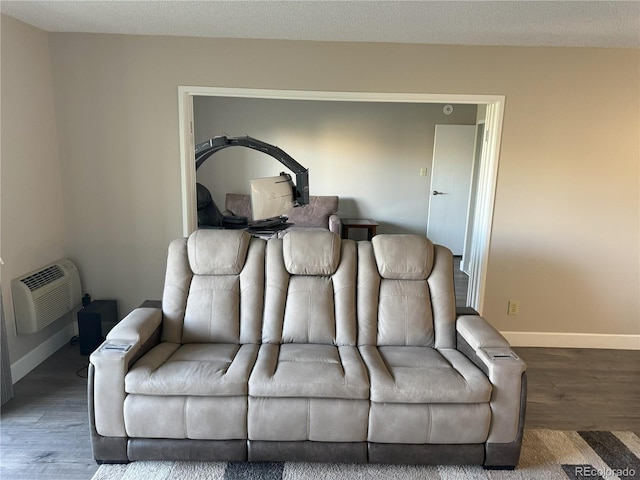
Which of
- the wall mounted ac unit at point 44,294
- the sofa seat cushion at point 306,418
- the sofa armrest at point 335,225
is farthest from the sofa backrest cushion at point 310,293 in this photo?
the sofa armrest at point 335,225

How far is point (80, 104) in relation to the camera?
2.90m

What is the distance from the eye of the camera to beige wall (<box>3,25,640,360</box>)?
2838mm

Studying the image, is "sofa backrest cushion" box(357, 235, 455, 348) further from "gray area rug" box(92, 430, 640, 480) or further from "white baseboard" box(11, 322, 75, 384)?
"white baseboard" box(11, 322, 75, 384)

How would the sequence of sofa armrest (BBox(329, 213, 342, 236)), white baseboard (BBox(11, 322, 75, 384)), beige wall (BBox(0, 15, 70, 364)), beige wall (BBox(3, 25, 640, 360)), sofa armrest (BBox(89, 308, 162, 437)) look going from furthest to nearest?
sofa armrest (BBox(329, 213, 342, 236))
beige wall (BBox(3, 25, 640, 360))
white baseboard (BBox(11, 322, 75, 384))
beige wall (BBox(0, 15, 70, 364))
sofa armrest (BBox(89, 308, 162, 437))

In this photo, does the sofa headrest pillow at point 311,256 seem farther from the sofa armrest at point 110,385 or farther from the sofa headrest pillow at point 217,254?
the sofa armrest at point 110,385

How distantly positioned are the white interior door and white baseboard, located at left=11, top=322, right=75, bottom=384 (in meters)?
4.49

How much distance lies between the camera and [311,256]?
239cm

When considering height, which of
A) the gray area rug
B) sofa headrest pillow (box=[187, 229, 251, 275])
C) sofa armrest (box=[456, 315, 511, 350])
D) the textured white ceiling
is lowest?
the gray area rug

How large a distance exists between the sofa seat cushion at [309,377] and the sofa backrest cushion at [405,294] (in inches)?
13.2

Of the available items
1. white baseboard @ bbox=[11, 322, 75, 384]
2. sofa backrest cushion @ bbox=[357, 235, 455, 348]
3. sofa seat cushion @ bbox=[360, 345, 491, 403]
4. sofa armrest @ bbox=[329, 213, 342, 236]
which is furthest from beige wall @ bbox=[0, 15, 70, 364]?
sofa armrest @ bbox=[329, 213, 342, 236]

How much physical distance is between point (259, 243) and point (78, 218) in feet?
5.12

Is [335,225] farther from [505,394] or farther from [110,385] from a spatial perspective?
[110,385]

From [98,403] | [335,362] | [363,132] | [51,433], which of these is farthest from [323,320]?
[363,132]

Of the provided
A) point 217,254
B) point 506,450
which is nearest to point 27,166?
point 217,254
